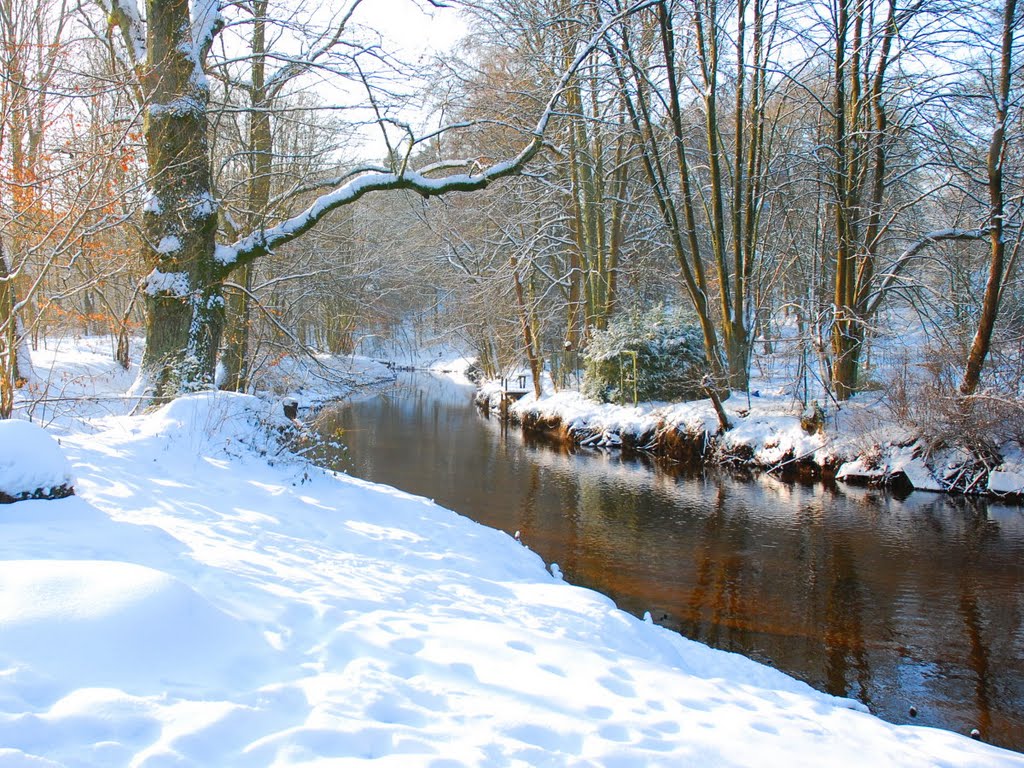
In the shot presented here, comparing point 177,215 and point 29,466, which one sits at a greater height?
point 177,215

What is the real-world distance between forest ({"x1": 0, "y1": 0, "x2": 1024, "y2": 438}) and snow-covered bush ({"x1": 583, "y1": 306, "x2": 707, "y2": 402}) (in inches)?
16.9

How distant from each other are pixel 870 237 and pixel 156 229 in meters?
13.9

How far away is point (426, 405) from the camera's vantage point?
24734 mm

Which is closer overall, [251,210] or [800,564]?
[800,564]

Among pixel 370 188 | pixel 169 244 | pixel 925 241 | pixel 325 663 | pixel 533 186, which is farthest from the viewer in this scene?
pixel 533 186

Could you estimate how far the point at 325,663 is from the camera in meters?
2.93

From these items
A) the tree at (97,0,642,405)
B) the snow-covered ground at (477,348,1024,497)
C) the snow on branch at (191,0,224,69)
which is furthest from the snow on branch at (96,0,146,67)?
the snow-covered ground at (477,348,1024,497)

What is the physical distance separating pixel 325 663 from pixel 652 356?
14.9 metres

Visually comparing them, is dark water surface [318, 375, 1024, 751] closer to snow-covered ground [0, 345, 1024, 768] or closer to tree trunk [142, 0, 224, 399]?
snow-covered ground [0, 345, 1024, 768]

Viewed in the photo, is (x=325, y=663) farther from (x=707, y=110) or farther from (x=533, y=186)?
(x=533, y=186)

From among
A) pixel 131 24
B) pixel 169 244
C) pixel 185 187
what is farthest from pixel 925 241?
pixel 131 24

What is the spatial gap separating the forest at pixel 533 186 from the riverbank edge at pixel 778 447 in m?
0.80

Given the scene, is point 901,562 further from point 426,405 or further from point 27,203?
point 426,405

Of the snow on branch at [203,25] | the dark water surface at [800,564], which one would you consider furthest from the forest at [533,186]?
the dark water surface at [800,564]
